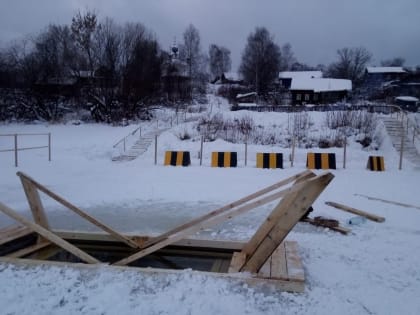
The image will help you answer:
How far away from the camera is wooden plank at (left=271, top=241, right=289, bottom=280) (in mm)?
4137

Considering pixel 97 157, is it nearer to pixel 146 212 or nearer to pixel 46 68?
pixel 146 212

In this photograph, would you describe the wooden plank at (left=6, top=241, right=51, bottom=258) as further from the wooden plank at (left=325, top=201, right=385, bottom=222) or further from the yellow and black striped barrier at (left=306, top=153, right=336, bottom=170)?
the yellow and black striped barrier at (left=306, top=153, right=336, bottom=170)

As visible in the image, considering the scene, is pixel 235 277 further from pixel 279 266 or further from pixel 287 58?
pixel 287 58

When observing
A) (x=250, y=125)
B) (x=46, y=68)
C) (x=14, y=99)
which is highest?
(x=46, y=68)

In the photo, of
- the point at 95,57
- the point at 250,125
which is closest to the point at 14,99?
the point at 95,57

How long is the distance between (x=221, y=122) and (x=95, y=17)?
18.0 m

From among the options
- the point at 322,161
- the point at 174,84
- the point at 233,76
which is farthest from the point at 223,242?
the point at 233,76

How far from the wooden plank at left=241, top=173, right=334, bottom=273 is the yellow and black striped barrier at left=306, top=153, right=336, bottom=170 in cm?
1102

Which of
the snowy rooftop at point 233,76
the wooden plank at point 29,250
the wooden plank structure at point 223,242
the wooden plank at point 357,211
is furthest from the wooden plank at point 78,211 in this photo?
the snowy rooftop at point 233,76

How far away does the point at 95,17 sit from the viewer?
113 feet

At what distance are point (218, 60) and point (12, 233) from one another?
3144 inches

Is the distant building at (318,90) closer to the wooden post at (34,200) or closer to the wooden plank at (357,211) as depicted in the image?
the wooden plank at (357,211)

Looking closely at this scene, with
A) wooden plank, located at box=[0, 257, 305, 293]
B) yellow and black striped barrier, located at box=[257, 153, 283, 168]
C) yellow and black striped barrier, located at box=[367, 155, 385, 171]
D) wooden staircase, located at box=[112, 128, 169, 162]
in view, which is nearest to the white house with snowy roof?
wooden staircase, located at box=[112, 128, 169, 162]

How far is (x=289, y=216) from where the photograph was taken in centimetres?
398
